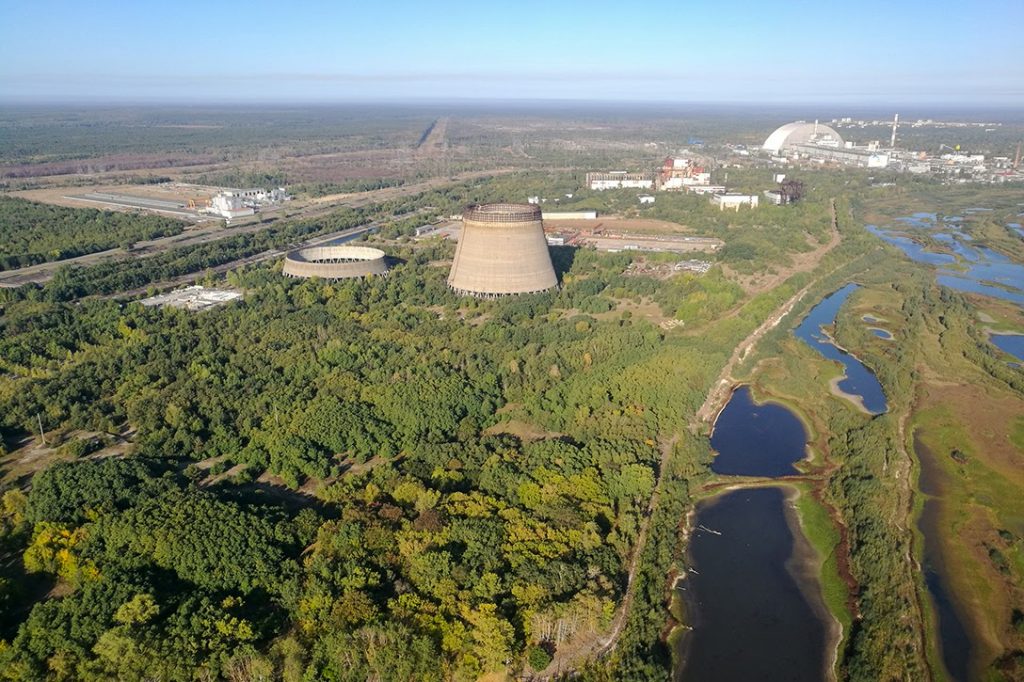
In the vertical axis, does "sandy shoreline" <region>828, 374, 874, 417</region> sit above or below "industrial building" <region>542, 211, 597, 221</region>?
below

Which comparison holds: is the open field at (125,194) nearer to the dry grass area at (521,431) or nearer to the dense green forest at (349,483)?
the dense green forest at (349,483)

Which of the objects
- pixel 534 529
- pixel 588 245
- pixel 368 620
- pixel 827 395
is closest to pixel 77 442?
pixel 368 620

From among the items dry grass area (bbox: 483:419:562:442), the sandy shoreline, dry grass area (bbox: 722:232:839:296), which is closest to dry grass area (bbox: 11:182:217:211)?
dry grass area (bbox: 722:232:839:296)

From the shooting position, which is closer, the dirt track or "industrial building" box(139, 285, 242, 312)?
the dirt track

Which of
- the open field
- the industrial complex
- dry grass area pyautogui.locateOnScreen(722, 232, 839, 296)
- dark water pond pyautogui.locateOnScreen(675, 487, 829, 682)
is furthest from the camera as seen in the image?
the industrial complex

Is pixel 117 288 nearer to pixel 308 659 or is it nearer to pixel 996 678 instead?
pixel 308 659

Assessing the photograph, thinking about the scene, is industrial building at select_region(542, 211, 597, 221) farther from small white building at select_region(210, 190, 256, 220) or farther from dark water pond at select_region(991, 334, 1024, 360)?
dark water pond at select_region(991, 334, 1024, 360)
